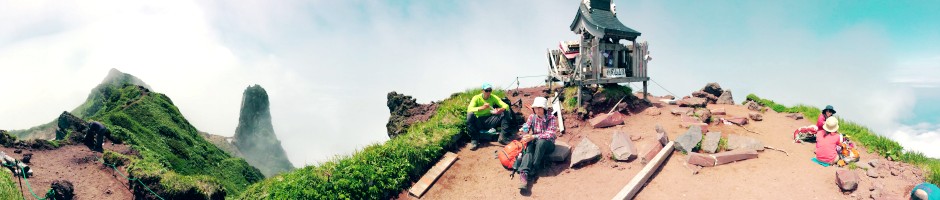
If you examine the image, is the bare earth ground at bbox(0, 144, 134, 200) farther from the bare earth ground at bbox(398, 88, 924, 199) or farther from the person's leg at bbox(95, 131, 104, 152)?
the bare earth ground at bbox(398, 88, 924, 199)

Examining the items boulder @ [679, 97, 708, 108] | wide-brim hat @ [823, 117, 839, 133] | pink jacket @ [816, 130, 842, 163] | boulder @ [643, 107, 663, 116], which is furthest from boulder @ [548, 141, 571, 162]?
boulder @ [679, 97, 708, 108]

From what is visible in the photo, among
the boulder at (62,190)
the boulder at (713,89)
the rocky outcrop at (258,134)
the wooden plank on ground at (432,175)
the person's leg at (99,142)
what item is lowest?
the rocky outcrop at (258,134)

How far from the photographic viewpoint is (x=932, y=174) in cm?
723

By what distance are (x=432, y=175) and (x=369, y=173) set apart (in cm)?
133

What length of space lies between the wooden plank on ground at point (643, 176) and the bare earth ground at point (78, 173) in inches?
652

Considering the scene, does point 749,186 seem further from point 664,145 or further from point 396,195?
point 396,195

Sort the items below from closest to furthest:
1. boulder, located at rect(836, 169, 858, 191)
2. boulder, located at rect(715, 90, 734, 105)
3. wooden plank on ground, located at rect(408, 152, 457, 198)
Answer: boulder, located at rect(836, 169, 858, 191) → wooden plank on ground, located at rect(408, 152, 457, 198) → boulder, located at rect(715, 90, 734, 105)

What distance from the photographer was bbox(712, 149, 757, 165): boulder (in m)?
8.49

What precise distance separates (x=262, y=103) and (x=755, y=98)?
99.5m

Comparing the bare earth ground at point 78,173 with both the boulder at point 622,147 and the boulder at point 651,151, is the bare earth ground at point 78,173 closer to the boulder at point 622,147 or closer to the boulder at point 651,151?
the boulder at point 622,147

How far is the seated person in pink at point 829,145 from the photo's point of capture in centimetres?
808

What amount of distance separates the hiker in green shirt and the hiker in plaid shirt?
145cm

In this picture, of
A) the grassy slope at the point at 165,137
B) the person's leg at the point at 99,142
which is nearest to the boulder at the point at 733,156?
the grassy slope at the point at 165,137

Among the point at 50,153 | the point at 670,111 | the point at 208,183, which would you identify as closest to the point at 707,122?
the point at 670,111
